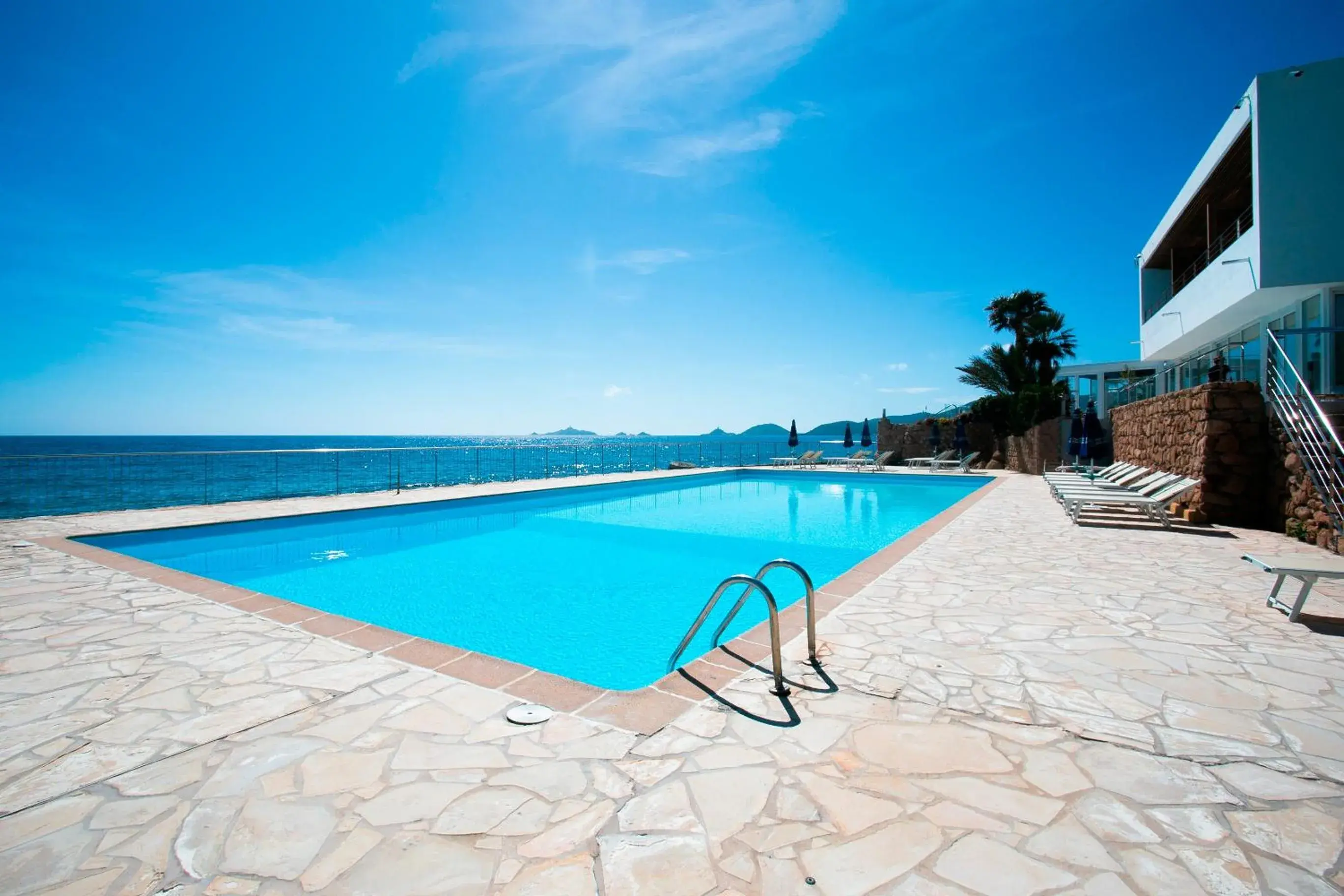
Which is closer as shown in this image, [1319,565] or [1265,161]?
[1319,565]

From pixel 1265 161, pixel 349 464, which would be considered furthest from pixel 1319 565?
pixel 349 464

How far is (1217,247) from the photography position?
10766 millimetres

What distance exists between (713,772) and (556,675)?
1.34 metres

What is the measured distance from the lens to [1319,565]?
360cm

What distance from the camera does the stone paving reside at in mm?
1600

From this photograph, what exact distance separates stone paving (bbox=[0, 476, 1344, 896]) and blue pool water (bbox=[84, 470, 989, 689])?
1449mm

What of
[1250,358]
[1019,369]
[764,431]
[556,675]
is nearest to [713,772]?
[556,675]

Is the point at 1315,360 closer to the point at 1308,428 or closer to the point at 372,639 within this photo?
the point at 1308,428

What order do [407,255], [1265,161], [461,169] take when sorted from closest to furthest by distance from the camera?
[1265,161], [461,169], [407,255]

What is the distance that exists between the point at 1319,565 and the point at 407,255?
47.1 feet

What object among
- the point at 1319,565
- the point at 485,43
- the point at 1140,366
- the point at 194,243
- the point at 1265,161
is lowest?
the point at 1319,565

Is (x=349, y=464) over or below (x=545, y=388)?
below

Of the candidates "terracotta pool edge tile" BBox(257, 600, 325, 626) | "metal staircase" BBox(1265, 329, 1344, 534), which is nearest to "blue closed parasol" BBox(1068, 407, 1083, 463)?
"metal staircase" BBox(1265, 329, 1344, 534)

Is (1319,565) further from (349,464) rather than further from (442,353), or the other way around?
(349,464)
